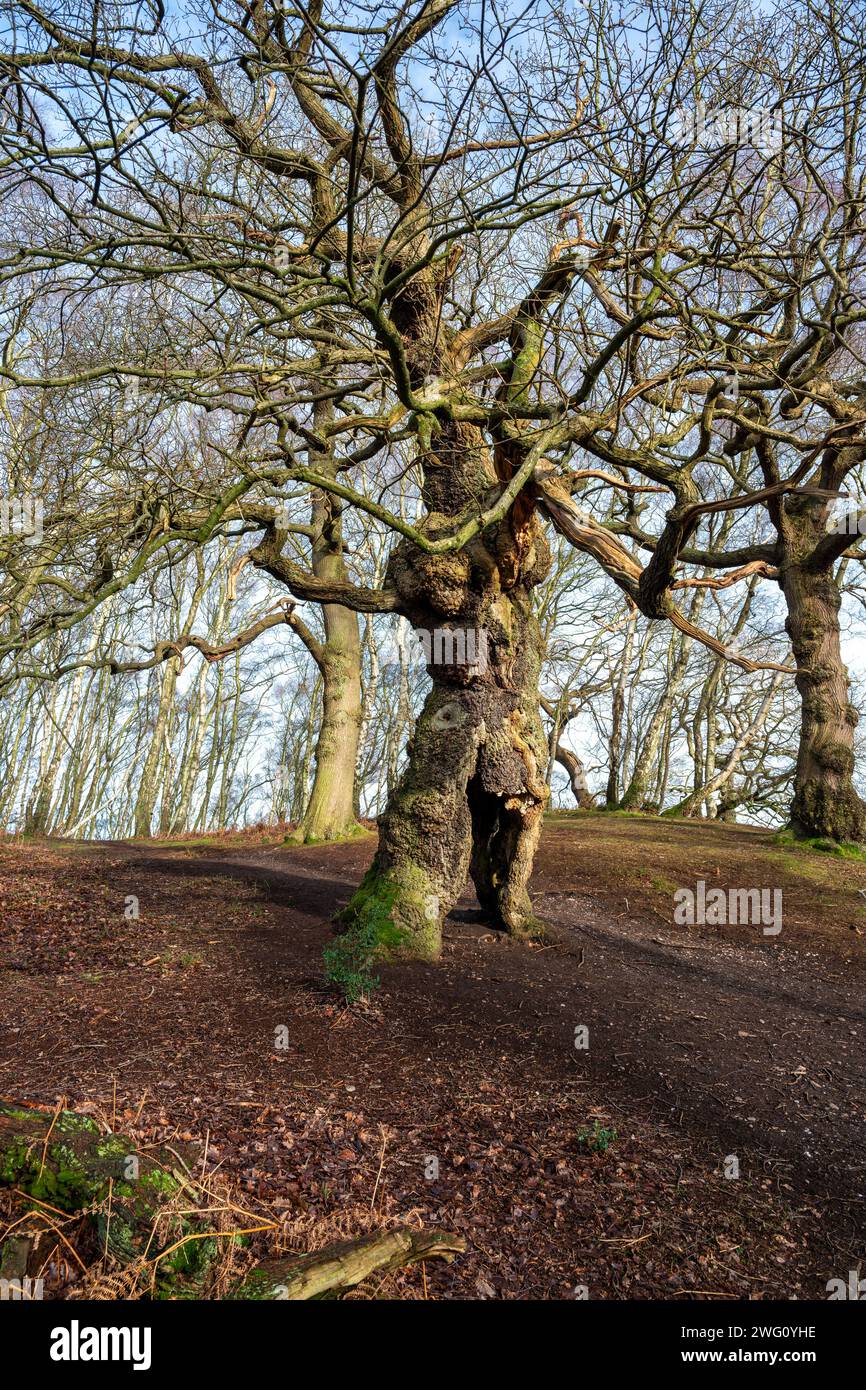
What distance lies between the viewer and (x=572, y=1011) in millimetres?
5699

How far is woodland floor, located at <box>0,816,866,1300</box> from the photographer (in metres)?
3.38

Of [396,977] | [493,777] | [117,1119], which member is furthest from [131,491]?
[117,1119]

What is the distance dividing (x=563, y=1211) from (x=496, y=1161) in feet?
1.40

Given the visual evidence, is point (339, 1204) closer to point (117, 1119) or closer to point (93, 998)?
point (117, 1119)
